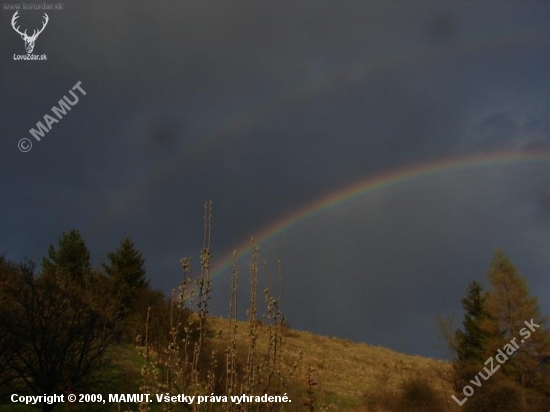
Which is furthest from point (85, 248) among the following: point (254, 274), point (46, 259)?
point (254, 274)

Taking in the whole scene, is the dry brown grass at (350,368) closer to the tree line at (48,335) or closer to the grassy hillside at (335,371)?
the grassy hillside at (335,371)

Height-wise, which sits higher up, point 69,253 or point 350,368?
point 69,253

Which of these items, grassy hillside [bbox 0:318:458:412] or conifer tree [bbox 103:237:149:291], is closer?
grassy hillside [bbox 0:318:458:412]

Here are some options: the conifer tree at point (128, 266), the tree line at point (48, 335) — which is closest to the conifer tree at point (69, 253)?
the conifer tree at point (128, 266)

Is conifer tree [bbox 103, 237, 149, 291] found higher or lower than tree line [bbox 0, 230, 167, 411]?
higher

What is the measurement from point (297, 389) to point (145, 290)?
1135 cm

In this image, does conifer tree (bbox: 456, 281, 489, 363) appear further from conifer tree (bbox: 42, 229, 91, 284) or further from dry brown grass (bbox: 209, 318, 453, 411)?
conifer tree (bbox: 42, 229, 91, 284)

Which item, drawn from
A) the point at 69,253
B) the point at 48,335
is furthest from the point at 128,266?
the point at 48,335

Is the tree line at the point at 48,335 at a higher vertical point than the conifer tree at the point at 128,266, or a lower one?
lower

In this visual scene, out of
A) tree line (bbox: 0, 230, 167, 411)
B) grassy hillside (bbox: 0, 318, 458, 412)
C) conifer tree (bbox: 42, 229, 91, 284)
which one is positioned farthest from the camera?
conifer tree (bbox: 42, 229, 91, 284)

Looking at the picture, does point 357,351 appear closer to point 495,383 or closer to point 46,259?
point 495,383

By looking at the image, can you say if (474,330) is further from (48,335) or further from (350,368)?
(48,335)

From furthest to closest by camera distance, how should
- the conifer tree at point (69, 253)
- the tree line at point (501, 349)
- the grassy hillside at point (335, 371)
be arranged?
the conifer tree at point (69, 253)
the tree line at point (501, 349)
the grassy hillside at point (335, 371)

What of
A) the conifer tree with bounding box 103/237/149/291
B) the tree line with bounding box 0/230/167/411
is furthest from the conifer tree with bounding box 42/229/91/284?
the tree line with bounding box 0/230/167/411
